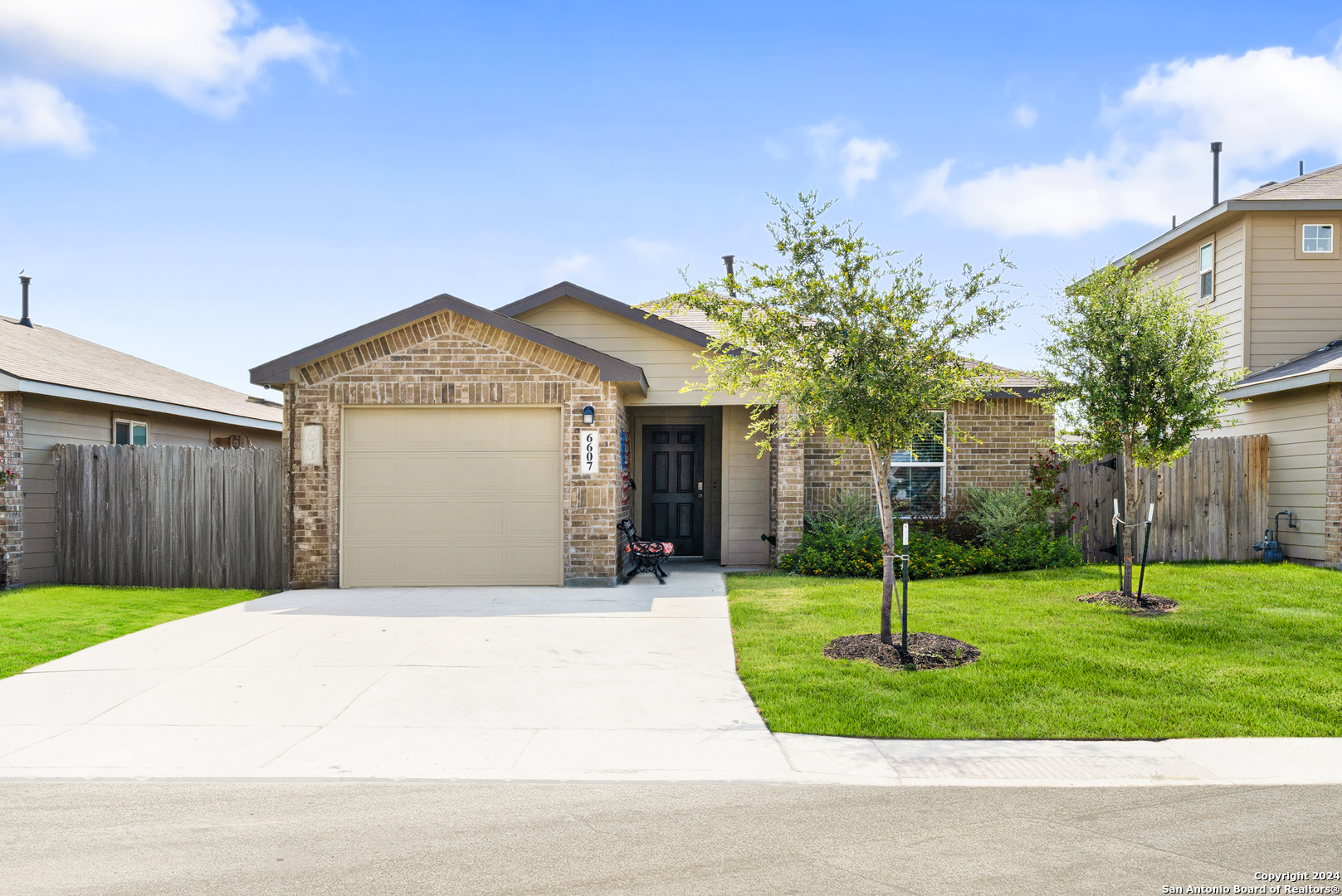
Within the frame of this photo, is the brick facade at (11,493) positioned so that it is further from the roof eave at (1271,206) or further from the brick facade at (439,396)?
the roof eave at (1271,206)

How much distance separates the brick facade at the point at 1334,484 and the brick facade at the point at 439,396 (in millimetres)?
10065

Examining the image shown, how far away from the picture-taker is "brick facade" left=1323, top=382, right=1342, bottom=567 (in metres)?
12.2

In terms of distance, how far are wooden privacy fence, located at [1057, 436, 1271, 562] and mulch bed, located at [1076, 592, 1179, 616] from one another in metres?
3.61

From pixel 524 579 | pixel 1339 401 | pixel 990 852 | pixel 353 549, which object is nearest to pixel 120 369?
pixel 353 549

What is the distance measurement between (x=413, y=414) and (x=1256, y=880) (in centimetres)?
1040

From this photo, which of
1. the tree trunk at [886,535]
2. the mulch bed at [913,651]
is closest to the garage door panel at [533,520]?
the mulch bed at [913,651]

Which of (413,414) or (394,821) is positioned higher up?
(413,414)

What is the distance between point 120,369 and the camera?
16.2 metres

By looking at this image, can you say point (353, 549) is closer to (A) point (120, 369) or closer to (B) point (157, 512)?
(B) point (157, 512)

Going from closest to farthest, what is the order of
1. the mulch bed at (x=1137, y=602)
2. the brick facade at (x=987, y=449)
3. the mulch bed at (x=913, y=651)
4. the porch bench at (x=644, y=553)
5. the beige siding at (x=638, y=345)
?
the mulch bed at (x=913, y=651)
the mulch bed at (x=1137, y=602)
the porch bench at (x=644, y=553)
the beige siding at (x=638, y=345)
the brick facade at (x=987, y=449)

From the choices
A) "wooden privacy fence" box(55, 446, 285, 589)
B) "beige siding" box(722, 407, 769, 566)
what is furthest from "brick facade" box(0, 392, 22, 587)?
"beige siding" box(722, 407, 769, 566)

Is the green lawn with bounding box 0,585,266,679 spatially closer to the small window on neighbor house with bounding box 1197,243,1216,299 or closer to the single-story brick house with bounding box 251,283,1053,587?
the single-story brick house with bounding box 251,283,1053,587

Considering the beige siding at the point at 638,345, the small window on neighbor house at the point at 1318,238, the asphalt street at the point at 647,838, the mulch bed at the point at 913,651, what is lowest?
the asphalt street at the point at 647,838

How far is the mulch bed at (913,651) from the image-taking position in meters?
7.20
